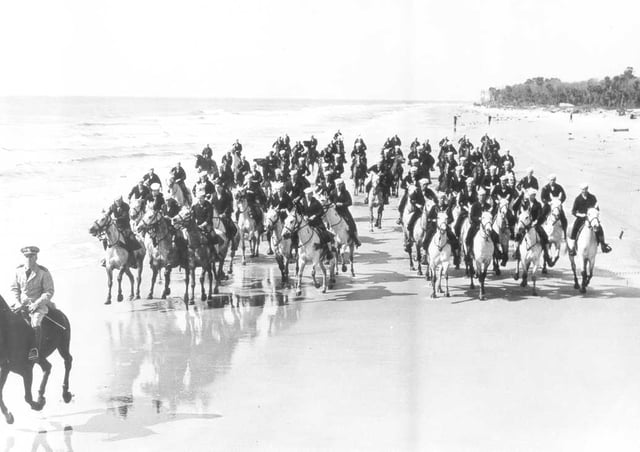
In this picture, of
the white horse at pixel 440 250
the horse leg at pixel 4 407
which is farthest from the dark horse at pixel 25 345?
the white horse at pixel 440 250

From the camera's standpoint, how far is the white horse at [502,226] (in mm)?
15817

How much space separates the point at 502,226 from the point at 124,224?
8460mm

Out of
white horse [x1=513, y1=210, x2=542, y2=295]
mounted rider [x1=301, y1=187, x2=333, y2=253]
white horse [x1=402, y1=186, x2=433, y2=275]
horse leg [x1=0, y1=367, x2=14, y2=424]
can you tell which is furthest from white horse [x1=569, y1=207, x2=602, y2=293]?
horse leg [x1=0, y1=367, x2=14, y2=424]

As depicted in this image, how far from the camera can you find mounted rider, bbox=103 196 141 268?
14250 mm

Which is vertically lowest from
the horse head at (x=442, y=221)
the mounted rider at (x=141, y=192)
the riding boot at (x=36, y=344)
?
the riding boot at (x=36, y=344)

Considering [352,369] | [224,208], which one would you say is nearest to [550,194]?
[224,208]

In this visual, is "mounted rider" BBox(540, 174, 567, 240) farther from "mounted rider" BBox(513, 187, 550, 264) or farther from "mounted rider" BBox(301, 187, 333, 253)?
"mounted rider" BBox(301, 187, 333, 253)

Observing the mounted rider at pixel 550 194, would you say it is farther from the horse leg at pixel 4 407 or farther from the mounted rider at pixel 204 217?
the horse leg at pixel 4 407

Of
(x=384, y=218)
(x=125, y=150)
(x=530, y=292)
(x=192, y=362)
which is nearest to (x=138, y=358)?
(x=192, y=362)

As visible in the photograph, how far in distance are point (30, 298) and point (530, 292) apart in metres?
10.2

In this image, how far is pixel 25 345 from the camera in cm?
882

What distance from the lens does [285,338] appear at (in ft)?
40.7

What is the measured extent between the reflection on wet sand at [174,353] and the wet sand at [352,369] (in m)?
0.03

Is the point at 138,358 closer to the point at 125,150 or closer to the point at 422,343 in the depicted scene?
the point at 422,343
